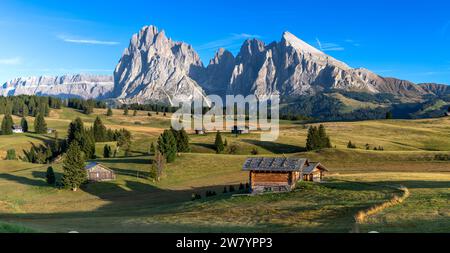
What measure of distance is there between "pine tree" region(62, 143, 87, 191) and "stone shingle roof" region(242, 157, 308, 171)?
33605mm

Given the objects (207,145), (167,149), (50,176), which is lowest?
(50,176)

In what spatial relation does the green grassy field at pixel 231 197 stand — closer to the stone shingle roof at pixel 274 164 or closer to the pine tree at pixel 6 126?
the stone shingle roof at pixel 274 164

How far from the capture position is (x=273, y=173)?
213ft

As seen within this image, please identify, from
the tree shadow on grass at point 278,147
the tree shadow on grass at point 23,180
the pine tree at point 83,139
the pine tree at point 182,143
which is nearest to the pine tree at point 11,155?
the pine tree at point 83,139

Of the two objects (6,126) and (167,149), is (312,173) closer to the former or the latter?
(167,149)

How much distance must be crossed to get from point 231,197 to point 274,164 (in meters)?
10.1

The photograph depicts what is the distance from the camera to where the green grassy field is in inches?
1449

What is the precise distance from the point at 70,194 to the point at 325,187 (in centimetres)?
4567

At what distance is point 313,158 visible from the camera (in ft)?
345

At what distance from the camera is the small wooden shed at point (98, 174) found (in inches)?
3467

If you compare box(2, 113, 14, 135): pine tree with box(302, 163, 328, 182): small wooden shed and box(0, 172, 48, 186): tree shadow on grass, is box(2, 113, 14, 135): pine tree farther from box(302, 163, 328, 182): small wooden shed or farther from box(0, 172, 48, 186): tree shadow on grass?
box(302, 163, 328, 182): small wooden shed

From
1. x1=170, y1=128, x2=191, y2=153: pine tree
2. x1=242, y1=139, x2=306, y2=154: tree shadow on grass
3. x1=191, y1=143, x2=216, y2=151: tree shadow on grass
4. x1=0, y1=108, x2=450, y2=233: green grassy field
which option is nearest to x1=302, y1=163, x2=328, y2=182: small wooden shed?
x1=0, y1=108, x2=450, y2=233: green grassy field

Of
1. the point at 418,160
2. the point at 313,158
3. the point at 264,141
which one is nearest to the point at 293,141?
the point at 264,141

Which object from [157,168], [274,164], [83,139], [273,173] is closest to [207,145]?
[83,139]
